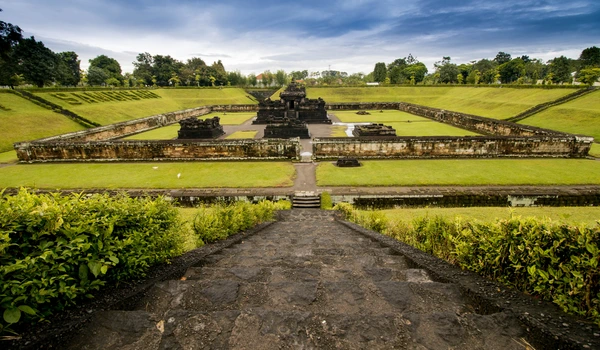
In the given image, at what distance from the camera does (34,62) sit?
37.3 meters

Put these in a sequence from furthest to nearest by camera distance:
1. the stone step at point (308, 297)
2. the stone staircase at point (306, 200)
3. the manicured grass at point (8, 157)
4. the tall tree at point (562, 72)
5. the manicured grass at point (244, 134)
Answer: the tall tree at point (562, 72), the manicured grass at point (244, 134), the manicured grass at point (8, 157), the stone staircase at point (306, 200), the stone step at point (308, 297)

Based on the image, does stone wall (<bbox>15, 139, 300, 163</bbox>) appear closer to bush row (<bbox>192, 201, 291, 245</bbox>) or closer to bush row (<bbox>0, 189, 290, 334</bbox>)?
bush row (<bbox>192, 201, 291, 245</bbox>)

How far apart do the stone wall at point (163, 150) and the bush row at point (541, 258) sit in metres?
14.0

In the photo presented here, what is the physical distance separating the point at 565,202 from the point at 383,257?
439 inches

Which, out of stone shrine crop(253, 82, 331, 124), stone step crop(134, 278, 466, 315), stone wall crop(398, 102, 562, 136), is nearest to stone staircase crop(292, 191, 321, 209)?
stone step crop(134, 278, 466, 315)

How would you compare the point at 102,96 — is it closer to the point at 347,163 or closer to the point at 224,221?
the point at 347,163

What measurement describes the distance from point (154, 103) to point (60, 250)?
4620 cm

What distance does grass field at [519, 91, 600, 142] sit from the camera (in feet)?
72.3

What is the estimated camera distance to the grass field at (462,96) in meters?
31.9

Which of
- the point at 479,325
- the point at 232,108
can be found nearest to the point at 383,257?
the point at 479,325

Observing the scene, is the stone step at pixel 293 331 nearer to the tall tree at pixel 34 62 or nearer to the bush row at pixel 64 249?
the bush row at pixel 64 249

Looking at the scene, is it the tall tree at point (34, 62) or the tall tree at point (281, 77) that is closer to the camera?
the tall tree at point (34, 62)

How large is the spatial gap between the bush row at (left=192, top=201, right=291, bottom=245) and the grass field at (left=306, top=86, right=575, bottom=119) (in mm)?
32383

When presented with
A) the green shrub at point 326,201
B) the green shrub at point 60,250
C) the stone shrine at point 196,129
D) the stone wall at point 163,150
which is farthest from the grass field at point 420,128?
the green shrub at point 60,250
